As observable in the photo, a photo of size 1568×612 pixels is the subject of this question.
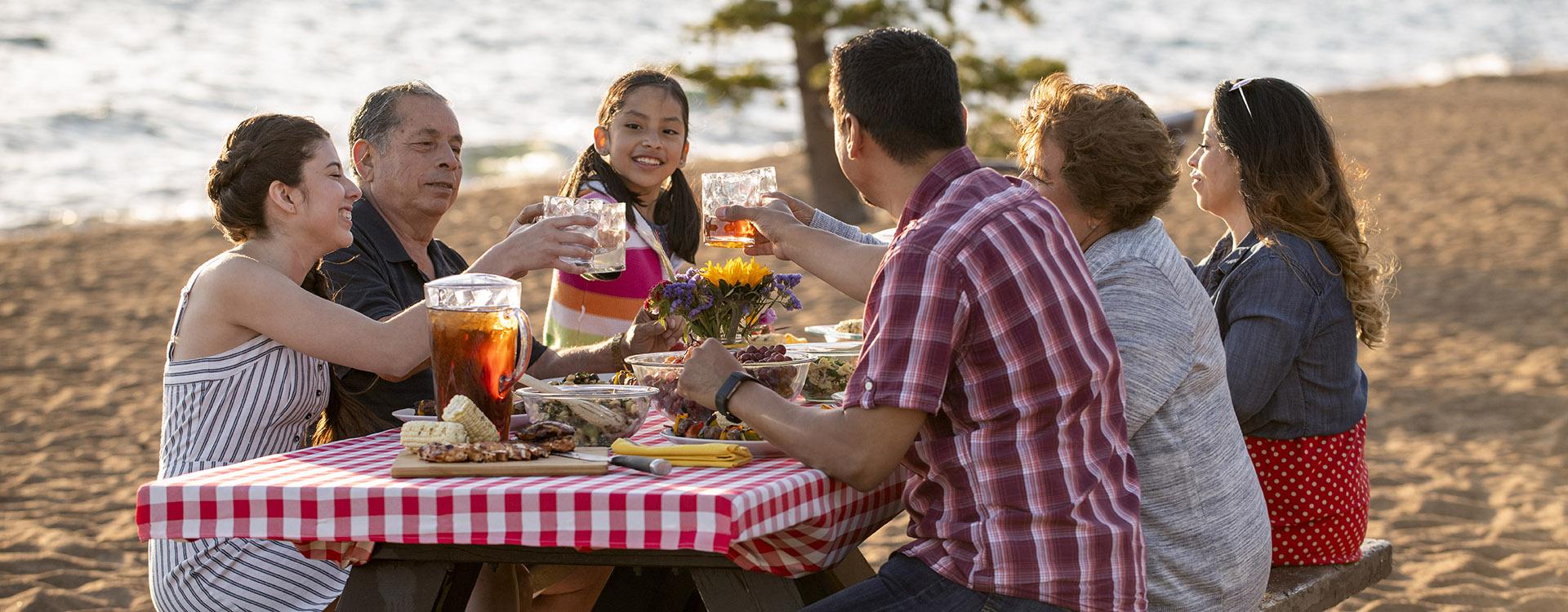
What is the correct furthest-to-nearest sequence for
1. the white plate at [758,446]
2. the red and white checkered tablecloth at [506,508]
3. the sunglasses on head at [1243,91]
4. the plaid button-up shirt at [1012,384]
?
the sunglasses on head at [1243,91] < the white plate at [758,446] < the plaid button-up shirt at [1012,384] < the red and white checkered tablecloth at [506,508]

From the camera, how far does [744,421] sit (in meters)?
2.35

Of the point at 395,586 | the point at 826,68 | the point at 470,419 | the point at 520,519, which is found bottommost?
the point at 395,586

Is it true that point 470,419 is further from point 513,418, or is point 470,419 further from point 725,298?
point 725,298

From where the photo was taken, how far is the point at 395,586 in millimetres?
2367

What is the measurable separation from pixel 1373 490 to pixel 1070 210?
3.85m

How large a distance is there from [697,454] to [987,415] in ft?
1.53

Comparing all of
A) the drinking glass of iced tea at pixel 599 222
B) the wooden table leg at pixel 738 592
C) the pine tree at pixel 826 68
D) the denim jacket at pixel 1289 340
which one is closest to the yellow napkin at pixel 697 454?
the wooden table leg at pixel 738 592

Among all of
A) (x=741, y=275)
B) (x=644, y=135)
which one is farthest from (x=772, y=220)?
(x=644, y=135)

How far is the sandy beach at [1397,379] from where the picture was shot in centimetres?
513

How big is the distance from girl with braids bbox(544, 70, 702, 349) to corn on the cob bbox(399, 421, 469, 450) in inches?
66.7

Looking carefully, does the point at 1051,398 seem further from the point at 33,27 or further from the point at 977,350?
the point at 33,27

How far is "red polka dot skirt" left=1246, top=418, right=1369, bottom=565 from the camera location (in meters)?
3.22

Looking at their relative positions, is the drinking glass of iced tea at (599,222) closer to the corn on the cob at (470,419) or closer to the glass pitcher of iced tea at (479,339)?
the glass pitcher of iced tea at (479,339)

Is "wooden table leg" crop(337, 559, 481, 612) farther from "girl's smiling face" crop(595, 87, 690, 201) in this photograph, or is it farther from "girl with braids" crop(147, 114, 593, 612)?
"girl's smiling face" crop(595, 87, 690, 201)
